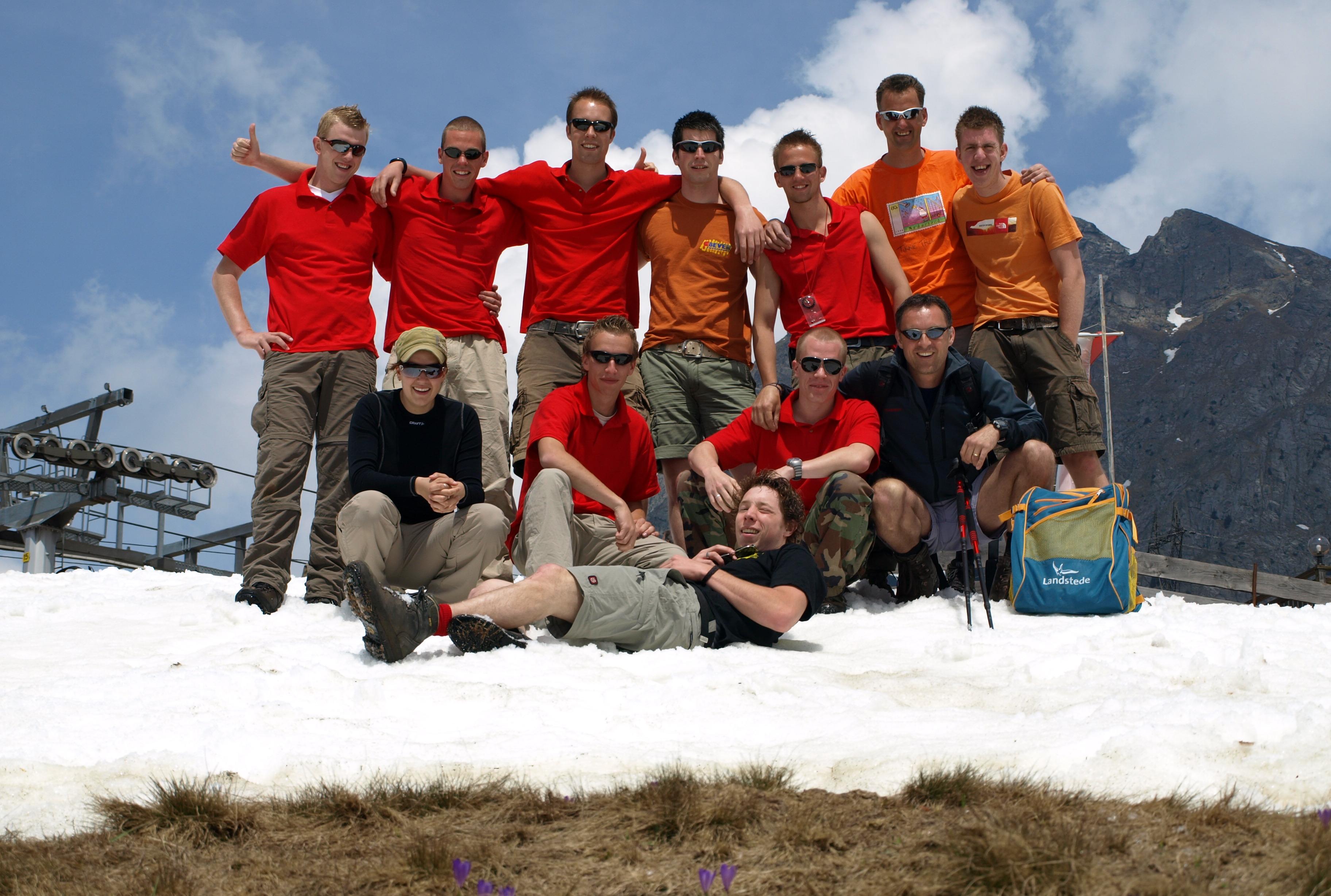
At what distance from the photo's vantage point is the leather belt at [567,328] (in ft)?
23.5

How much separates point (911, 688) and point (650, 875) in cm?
230

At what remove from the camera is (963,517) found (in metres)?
6.35

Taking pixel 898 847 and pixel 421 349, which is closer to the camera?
pixel 898 847

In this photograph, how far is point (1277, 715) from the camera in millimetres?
3576

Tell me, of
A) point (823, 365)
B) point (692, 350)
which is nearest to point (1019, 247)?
point (823, 365)

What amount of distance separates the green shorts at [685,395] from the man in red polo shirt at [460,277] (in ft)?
3.41

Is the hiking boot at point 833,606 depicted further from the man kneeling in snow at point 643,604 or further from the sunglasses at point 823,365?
the sunglasses at point 823,365

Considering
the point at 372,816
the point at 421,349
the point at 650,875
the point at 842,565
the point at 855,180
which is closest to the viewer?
the point at 650,875

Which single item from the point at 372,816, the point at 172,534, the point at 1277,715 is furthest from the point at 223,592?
the point at 172,534

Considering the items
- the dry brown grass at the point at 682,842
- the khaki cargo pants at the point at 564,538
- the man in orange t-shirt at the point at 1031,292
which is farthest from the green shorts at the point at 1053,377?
the dry brown grass at the point at 682,842

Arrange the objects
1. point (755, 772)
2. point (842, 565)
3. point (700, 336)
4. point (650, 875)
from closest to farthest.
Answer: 1. point (650, 875)
2. point (755, 772)
3. point (842, 565)
4. point (700, 336)

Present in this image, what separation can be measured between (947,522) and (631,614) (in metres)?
2.61

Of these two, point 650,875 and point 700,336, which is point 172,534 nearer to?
point 700,336

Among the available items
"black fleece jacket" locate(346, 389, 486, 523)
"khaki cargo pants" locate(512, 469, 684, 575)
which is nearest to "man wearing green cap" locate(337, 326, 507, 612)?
"black fleece jacket" locate(346, 389, 486, 523)
